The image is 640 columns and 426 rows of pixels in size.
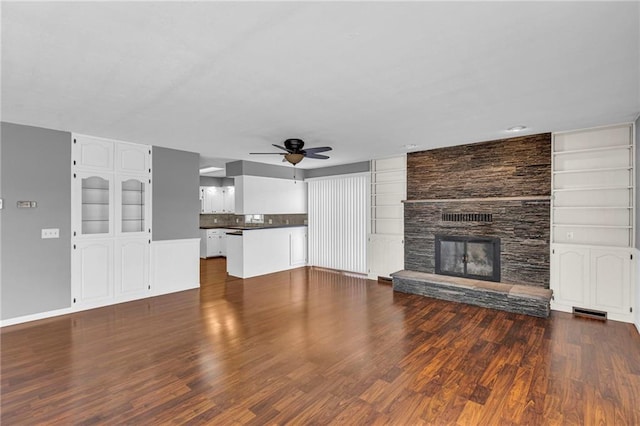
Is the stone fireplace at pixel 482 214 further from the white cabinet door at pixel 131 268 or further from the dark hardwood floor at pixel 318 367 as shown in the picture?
the white cabinet door at pixel 131 268

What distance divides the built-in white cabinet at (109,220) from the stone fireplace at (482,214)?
4.82 m

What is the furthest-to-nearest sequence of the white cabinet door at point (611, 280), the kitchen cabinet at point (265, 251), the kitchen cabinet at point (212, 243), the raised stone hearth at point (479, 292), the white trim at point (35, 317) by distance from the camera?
1. the kitchen cabinet at point (212, 243)
2. the kitchen cabinet at point (265, 251)
3. the raised stone hearth at point (479, 292)
4. the white cabinet door at point (611, 280)
5. the white trim at point (35, 317)

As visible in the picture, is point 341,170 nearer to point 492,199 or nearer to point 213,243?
point 492,199

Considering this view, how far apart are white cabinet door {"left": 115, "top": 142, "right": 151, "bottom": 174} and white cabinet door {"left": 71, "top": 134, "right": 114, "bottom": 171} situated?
0.11 m

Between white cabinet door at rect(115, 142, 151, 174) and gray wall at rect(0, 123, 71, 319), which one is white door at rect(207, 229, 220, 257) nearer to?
white cabinet door at rect(115, 142, 151, 174)

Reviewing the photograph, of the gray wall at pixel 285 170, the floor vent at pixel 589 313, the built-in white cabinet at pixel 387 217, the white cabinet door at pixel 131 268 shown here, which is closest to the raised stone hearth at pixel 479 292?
the floor vent at pixel 589 313

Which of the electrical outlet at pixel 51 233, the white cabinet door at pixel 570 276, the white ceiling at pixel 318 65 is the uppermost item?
the white ceiling at pixel 318 65

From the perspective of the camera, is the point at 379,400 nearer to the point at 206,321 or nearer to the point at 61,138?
the point at 206,321

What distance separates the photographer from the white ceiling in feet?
6.03

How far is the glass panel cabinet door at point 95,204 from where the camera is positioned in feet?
15.6

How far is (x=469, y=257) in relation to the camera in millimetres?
5520

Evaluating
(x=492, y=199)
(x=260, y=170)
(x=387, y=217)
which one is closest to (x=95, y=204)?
(x=260, y=170)

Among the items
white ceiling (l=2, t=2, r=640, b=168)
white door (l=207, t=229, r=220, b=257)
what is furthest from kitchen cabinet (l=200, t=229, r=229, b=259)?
white ceiling (l=2, t=2, r=640, b=168)

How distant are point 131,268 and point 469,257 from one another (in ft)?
18.9
